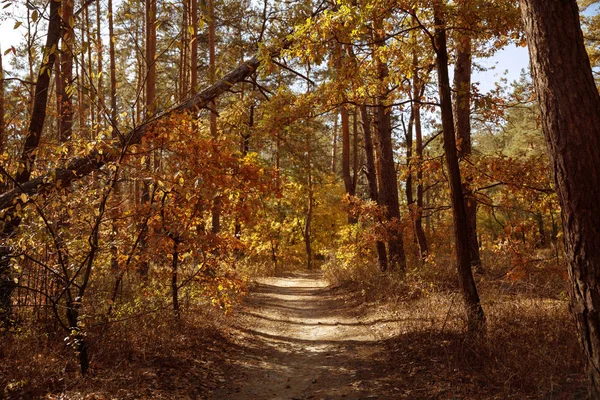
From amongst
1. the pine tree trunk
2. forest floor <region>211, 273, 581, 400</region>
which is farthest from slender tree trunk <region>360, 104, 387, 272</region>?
forest floor <region>211, 273, 581, 400</region>

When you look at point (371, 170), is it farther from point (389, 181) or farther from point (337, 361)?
point (337, 361)

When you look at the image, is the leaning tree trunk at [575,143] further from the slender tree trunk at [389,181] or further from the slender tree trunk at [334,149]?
the slender tree trunk at [334,149]

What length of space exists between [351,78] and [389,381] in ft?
15.2

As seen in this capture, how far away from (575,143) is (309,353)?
5311 millimetres

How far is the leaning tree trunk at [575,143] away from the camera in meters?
3.54

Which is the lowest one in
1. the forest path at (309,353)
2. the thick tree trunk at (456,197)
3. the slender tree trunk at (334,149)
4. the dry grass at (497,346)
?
the forest path at (309,353)

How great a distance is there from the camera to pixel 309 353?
7.26 meters

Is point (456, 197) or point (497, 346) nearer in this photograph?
point (497, 346)

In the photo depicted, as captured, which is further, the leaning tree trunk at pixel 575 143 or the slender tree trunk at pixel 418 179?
the slender tree trunk at pixel 418 179

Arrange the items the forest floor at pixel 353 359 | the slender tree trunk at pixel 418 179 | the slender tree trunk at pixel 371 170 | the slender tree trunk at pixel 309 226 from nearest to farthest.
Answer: the forest floor at pixel 353 359, the slender tree trunk at pixel 418 179, the slender tree trunk at pixel 371 170, the slender tree trunk at pixel 309 226

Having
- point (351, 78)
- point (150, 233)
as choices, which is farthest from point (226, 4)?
point (150, 233)

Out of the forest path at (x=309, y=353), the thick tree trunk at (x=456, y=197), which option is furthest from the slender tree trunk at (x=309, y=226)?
the thick tree trunk at (x=456, y=197)

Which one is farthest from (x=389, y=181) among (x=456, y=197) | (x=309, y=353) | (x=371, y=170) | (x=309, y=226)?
(x=309, y=226)

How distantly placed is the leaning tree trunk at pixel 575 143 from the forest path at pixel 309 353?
7.93 ft
